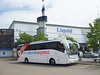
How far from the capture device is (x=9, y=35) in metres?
59.3

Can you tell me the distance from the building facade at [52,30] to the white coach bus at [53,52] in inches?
1623

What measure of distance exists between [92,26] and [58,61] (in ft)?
61.0

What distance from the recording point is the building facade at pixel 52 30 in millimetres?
61219

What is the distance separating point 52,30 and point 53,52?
50181mm

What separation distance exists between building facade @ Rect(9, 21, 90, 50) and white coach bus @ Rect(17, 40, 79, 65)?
135ft

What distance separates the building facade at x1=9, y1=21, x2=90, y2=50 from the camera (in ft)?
201

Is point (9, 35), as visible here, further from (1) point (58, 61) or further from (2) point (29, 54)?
(1) point (58, 61)

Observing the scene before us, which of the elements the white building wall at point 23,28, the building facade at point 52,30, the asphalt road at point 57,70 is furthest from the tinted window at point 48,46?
the building facade at point 52,30

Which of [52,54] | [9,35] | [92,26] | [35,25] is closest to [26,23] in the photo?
[35,25]

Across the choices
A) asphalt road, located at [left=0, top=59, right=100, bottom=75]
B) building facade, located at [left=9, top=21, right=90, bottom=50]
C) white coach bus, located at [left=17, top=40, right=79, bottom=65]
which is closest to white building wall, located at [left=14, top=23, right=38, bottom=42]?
building facade, located at [left=9, top=21, right=90, bottom=50]

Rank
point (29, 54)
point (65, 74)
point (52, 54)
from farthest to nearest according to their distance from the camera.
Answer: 1. point (29, 54)
2. point (52, 54)
3. point (65, 74)

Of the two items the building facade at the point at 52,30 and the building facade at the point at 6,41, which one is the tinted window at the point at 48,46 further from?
the building facade at the point at 52,30

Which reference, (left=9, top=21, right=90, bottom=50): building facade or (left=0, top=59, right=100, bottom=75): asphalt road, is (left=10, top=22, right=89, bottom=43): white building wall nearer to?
(left=9, top=21, right=90, bottom=50): building facade

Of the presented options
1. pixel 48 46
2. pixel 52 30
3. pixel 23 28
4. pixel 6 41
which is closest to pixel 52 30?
pixel 52 30
